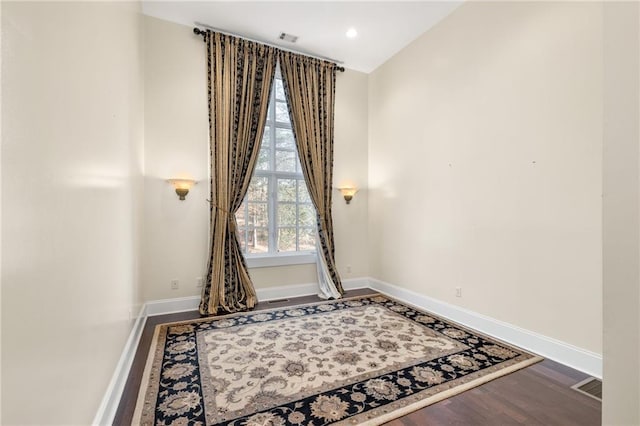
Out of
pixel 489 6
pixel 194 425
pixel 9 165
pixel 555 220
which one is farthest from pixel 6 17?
pixel 489 6

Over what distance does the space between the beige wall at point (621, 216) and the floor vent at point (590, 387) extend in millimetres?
1703

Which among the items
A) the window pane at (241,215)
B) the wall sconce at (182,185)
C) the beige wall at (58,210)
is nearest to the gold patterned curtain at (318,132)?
the window pane at (241,215)

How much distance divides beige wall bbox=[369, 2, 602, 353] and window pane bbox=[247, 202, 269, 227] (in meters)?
1.85

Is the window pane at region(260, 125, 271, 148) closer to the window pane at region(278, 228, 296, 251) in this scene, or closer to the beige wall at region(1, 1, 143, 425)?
the window pane at region(278, 228, 296, 251)

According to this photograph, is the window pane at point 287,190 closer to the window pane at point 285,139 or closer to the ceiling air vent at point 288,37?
the window pane at point 285,139

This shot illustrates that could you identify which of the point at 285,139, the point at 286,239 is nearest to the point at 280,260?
the point at 286,239

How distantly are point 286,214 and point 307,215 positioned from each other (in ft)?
1.10

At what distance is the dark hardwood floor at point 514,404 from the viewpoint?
1.69 meters

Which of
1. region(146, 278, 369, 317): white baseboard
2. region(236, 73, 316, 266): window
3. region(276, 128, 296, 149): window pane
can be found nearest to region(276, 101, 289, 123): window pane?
region(236, 73, 316, 266): window

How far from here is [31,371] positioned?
0.81 m

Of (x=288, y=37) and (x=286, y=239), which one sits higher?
(x=288, y=37)

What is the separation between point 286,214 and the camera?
14.1 ft

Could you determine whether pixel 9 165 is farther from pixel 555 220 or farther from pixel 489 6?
pixel 489 6

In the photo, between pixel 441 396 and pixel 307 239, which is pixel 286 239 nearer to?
pixel 307 239
